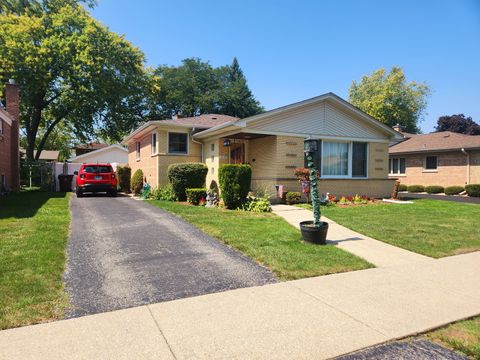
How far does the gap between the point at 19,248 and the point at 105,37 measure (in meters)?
28.1

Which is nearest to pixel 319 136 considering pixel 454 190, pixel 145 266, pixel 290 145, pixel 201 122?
pixel 290 145

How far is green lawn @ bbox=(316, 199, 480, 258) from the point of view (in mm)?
7199

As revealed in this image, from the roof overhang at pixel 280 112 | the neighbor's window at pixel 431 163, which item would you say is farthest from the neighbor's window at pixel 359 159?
the neighbor's window at pixel 431 163

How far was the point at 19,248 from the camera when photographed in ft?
19.9

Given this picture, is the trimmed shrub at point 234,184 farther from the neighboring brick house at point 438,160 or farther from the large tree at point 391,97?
the large tree at point 391,97

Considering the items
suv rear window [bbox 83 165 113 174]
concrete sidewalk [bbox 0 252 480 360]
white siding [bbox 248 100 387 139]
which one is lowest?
concrete sidewalk [bbox 0 252 480 360]

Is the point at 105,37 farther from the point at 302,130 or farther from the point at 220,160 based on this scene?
the point at 302,130

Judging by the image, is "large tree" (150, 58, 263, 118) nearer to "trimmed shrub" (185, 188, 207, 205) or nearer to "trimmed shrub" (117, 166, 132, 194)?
"trimmed shrub" (117, 166, 132, 194)

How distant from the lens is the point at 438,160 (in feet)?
81.8

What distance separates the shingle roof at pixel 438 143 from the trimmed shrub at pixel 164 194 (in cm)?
1952

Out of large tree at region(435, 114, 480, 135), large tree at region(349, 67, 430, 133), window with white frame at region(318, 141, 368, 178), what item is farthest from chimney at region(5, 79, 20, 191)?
large tree at region(435, 114, 480, 135)

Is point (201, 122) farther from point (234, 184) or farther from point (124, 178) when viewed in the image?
point (234, 184)

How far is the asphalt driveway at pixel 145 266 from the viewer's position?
4.29 m

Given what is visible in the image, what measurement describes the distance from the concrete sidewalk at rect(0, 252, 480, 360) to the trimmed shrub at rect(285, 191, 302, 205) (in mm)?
8760
